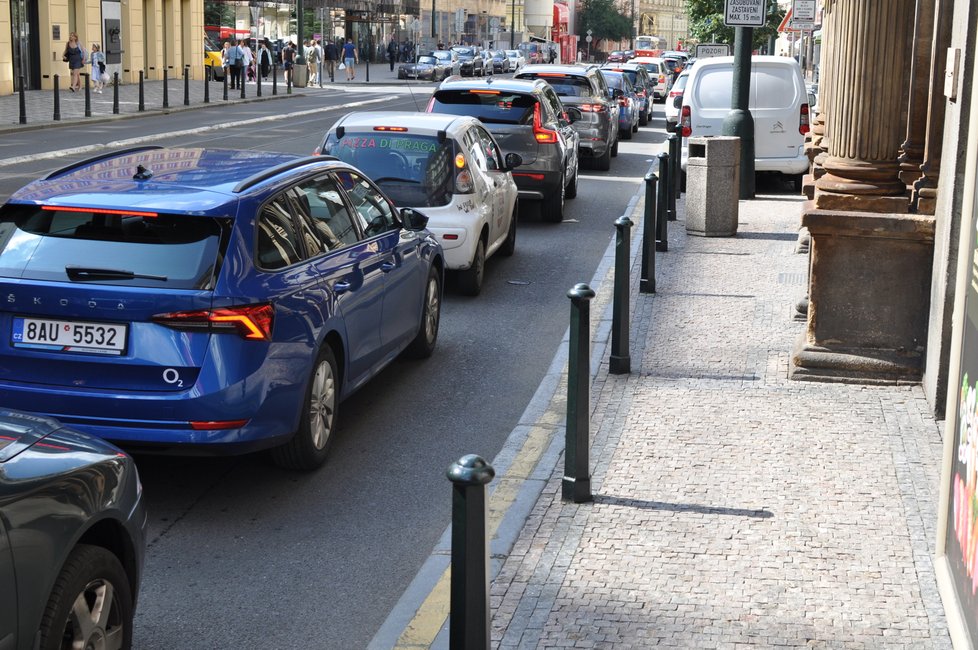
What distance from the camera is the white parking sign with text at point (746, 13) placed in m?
18.6

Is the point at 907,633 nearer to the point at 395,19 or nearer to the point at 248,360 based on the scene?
the point at 248,360

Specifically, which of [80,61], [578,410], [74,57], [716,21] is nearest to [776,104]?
[578,410]

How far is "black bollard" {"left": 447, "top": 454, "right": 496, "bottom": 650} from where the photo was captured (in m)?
3.88

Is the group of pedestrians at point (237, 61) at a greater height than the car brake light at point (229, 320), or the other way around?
the group of pedestrians at point (237, 61)

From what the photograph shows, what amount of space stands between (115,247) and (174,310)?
0.51m

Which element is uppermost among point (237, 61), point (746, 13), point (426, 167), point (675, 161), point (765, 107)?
point (746, 13)

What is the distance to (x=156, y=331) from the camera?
6137 millimetres

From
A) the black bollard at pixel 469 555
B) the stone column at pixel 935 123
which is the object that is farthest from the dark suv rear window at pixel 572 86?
the black bollard at pixel 469 555

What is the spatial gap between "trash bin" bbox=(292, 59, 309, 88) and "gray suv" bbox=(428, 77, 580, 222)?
38.3 metres

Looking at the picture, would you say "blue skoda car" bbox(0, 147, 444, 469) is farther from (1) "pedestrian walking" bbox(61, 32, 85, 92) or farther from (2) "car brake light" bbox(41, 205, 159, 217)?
(1) "pedestrian walking" bbox(61, 32, 85, 92)

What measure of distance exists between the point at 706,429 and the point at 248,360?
Result: 279cm

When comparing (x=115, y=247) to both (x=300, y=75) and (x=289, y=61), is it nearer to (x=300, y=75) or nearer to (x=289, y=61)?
(x=289, y=61)

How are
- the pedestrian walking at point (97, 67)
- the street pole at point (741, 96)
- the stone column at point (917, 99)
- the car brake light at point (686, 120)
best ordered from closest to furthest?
the stone column at point (917, 99) < the street pole at point (741, 96) < the car brake light at point (686, 120) < the pedestrian walking at point (97, 67)

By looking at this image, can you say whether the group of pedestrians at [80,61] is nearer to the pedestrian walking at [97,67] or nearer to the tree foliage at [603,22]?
the pedestrian walking at [97,67]
